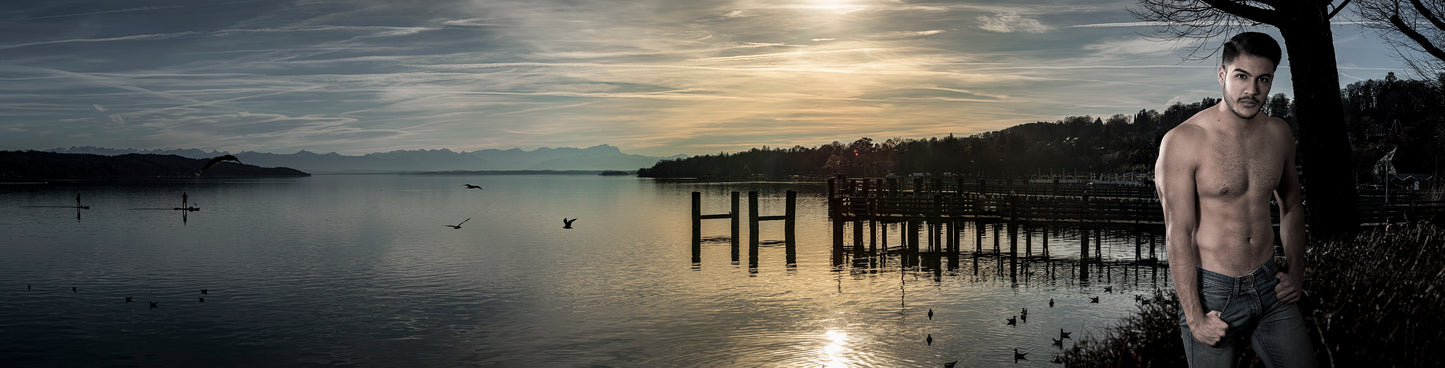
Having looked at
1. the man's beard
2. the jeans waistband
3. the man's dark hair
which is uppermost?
the man's dark hair

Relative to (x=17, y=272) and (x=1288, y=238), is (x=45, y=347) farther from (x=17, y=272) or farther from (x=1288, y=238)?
(x=1288, y=238)

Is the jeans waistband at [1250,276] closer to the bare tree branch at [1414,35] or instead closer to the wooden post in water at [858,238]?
the bare tree branch at [1414,35]

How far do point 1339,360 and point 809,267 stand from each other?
25.1 meters

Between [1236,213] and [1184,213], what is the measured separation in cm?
27

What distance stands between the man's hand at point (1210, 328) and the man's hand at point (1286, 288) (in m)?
0.30

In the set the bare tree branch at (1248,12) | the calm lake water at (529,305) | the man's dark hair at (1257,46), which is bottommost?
the calm lake water at (529,305)

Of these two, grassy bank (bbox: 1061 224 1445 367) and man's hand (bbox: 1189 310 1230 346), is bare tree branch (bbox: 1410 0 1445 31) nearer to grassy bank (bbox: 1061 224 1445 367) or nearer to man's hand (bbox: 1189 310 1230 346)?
grassy bank (bbox: 1061 224 1445 367)

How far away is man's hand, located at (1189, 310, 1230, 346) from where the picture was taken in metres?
4.82

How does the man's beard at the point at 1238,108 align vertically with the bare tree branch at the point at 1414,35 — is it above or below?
below

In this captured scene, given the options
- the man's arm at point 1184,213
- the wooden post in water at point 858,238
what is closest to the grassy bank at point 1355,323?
the man's arm at point 1184,213

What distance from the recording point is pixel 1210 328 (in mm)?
4855

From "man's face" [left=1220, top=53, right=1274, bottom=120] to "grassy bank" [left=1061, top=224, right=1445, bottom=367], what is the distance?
12.7ft

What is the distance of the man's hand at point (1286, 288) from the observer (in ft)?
15.8

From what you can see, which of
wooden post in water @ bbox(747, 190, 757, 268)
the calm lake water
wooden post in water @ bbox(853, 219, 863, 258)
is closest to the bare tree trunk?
the calm lake water
